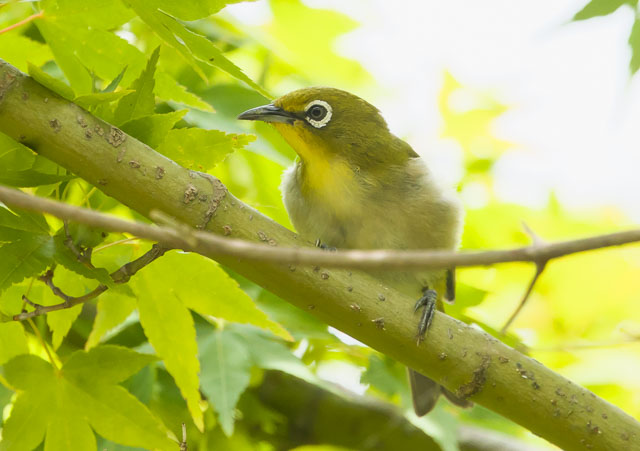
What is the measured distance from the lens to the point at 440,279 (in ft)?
10.8

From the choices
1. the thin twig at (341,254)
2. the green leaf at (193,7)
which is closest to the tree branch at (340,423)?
the green leaf at (193,7)

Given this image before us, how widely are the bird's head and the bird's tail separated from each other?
0.93 m

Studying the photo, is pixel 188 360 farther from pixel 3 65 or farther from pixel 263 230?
pixel 3 65

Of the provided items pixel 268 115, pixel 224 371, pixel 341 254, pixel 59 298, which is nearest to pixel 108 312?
pixel 59 298

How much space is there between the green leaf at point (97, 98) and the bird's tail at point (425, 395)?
183cm

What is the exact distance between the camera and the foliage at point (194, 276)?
6.18 ft

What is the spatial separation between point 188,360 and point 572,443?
1.17 m

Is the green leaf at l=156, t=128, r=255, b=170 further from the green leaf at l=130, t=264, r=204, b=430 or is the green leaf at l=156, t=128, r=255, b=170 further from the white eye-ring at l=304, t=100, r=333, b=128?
the white eye-ring at l=304, t=100, r=333, b=128

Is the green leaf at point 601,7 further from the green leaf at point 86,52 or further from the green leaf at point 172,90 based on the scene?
the green leaf at point 86,52

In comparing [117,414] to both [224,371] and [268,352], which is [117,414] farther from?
[268,352]

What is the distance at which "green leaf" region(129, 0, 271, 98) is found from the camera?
68.5 inches

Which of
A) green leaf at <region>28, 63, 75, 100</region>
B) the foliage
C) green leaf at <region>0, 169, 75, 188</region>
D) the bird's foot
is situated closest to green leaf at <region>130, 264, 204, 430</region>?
the foliage

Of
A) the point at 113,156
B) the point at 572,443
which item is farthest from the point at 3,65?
the point at 572,443

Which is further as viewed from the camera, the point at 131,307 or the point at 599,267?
the point at 599,267
